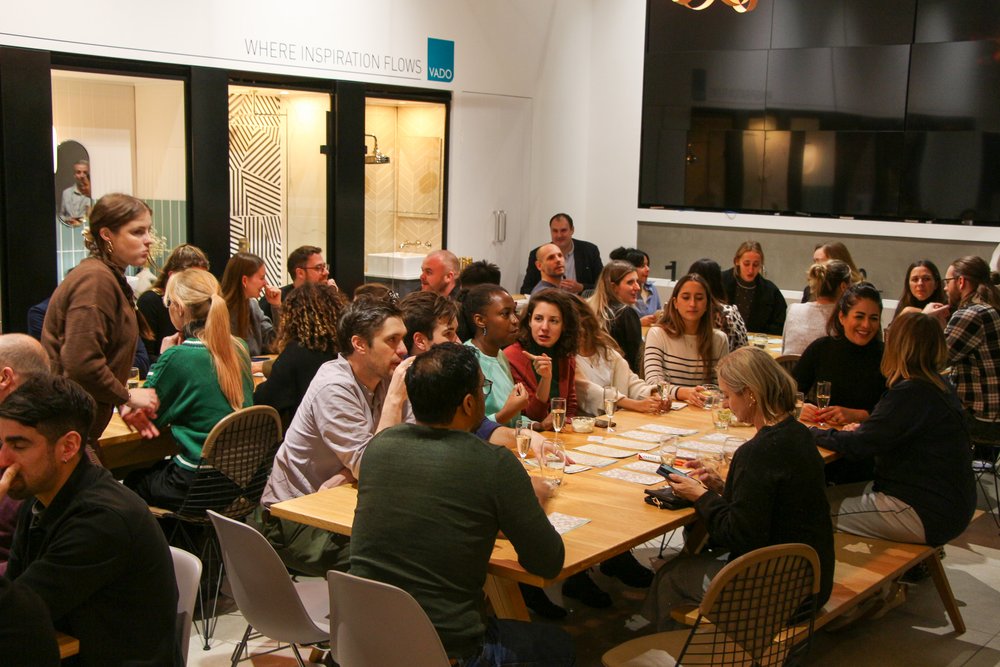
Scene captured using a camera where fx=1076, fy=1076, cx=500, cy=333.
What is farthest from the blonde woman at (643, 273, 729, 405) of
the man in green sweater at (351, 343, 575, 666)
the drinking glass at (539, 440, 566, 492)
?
the man in green sweater at (351, 343, 575, 666)

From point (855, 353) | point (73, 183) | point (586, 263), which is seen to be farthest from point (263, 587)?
point (586, 263)

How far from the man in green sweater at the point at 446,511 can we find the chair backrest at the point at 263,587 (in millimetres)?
444

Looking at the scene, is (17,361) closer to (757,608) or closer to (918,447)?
(757,608)

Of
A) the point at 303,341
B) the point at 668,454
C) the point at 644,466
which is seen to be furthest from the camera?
the point at 303,341

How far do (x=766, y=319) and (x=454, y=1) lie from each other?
13.7 feet

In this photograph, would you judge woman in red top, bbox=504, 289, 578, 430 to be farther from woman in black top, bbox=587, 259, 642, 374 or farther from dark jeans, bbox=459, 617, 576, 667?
dark jeans, bbox=459, 617, 576, 667

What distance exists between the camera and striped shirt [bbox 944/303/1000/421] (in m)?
6.80

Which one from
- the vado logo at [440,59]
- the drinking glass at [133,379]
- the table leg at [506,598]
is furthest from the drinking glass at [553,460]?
the vado logo at [440,59]

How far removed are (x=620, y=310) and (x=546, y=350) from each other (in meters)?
1.51

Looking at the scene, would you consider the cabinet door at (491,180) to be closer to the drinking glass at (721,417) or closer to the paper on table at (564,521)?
the drinking glass at (721,417)

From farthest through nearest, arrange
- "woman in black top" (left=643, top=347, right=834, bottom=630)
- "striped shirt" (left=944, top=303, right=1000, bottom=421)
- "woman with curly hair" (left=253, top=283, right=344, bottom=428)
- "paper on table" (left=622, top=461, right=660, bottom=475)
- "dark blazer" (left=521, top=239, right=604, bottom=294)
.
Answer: "dark blazer" (left=521, top=239, right=604, bottom=294) < "striped shirt" (left=944, top=303, right=1000, bottom=421) < "woman with curly hair" (left=253, top=283, right=344, bottom=428) < "paper on table" (left=622, top=461, right=660, bottom=475) < "woman in black top" (left=643, top=347, right=834, bottom=630)

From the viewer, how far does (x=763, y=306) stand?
9156 millimetres

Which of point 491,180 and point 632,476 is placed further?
point 491,180

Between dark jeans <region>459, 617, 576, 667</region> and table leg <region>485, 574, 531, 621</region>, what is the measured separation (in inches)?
8.4
